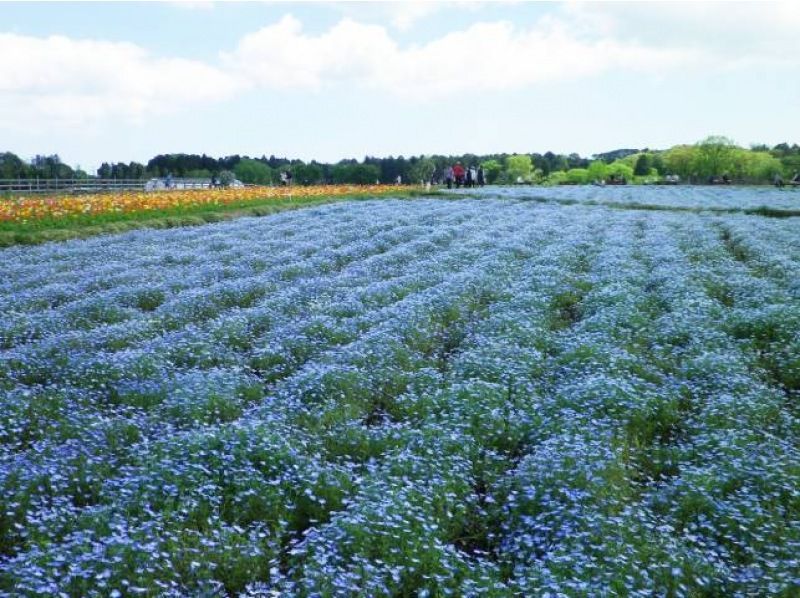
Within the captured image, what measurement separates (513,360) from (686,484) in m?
3.52

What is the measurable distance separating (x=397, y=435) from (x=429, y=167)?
80.3 metres

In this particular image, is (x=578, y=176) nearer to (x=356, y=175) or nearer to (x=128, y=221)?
(x=356, y=175)

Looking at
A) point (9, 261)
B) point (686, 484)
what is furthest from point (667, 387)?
point (9, 261)

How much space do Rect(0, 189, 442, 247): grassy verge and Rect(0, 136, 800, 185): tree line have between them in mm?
34424

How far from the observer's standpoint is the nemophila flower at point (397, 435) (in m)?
5.04

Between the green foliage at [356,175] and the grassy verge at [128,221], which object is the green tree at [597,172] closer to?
the green foliage at [356,175]

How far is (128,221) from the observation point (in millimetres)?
25656

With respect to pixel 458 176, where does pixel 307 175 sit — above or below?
above

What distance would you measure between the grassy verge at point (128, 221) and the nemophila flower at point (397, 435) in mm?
7079

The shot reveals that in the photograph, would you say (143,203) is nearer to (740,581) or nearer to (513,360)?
(513,360)

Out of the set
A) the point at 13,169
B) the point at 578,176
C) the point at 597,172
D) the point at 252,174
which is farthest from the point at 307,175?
the point at 597,172

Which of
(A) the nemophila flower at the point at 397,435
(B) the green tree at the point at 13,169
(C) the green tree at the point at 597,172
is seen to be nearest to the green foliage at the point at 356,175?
(B) the green tree at the point at 13,169

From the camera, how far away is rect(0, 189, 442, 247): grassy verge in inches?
859

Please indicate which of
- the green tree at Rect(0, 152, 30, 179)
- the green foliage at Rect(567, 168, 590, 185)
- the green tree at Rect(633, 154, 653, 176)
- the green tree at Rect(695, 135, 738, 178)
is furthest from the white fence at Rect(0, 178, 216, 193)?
the green tree at Rect(633, 154, 653, 176)
